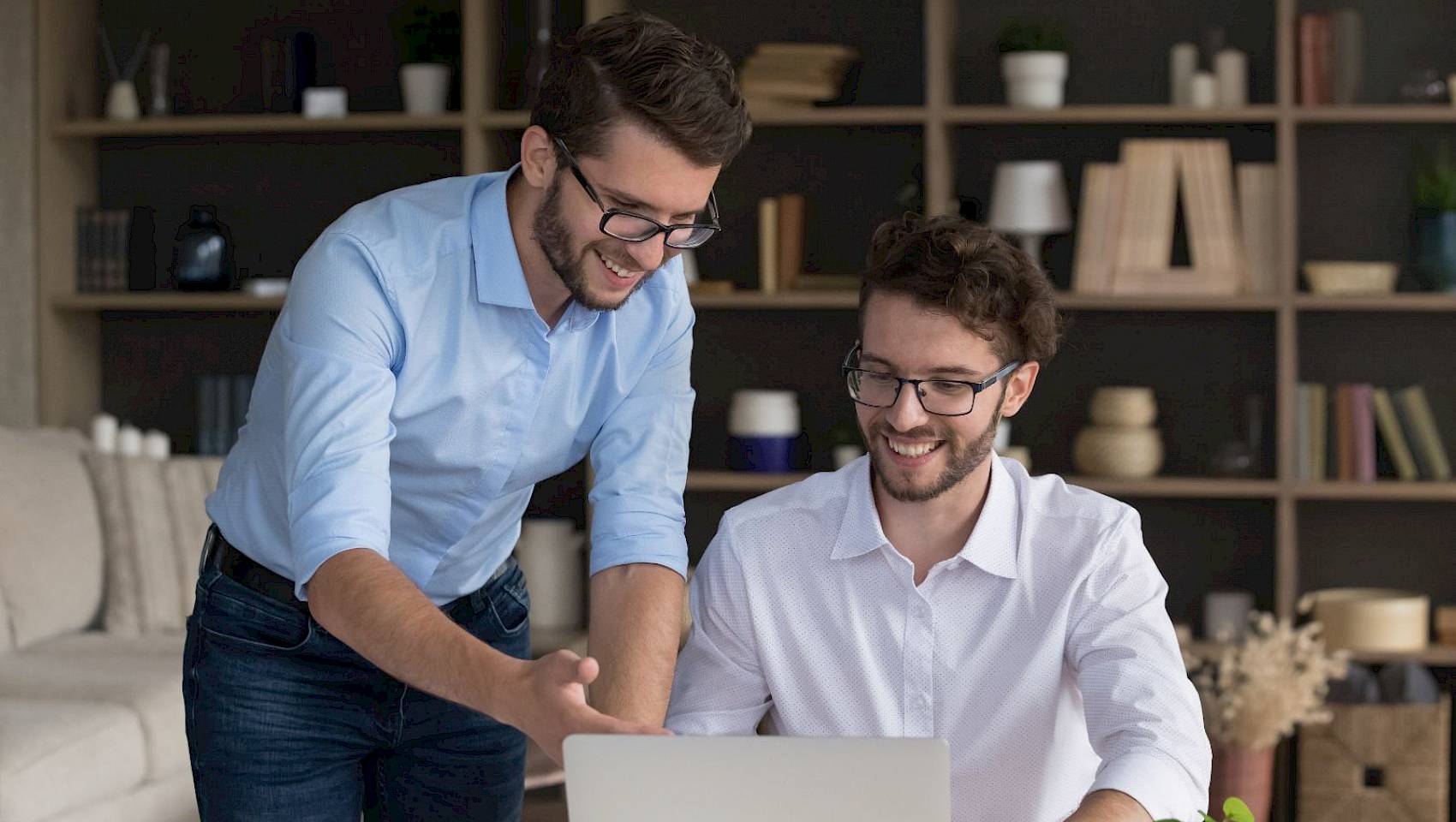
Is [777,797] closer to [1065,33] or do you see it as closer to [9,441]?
[9,441]

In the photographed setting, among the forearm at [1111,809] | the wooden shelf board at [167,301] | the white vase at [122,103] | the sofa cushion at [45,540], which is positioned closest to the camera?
the forearm at [1111,809]

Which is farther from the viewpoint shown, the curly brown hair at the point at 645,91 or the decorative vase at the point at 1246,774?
the decorative vase at the point at 1246,774

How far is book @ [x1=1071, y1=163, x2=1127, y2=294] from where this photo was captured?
13.0ft

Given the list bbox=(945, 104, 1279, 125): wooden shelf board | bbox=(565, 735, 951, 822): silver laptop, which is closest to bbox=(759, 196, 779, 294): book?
bbox=(945, 104, 1279, 125): wooden shelf board

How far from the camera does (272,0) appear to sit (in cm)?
448

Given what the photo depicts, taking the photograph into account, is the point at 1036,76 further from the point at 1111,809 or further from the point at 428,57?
the point at 1111,809

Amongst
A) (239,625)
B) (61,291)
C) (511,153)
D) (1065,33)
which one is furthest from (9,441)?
(1065,33)

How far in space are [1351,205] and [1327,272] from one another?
0.32 metres

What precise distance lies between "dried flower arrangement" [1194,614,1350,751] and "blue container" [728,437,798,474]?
1097mm

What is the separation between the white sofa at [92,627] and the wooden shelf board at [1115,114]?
6.55 feet

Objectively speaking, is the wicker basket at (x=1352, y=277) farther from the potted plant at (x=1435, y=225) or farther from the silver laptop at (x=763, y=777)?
the silver laptop at (x=763, y=777)

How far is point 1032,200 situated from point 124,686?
2276 millimetres

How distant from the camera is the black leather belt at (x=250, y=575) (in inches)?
67.6

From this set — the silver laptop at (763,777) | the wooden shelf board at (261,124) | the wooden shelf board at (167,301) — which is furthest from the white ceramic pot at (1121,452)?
the silver laptop at (763,777)
